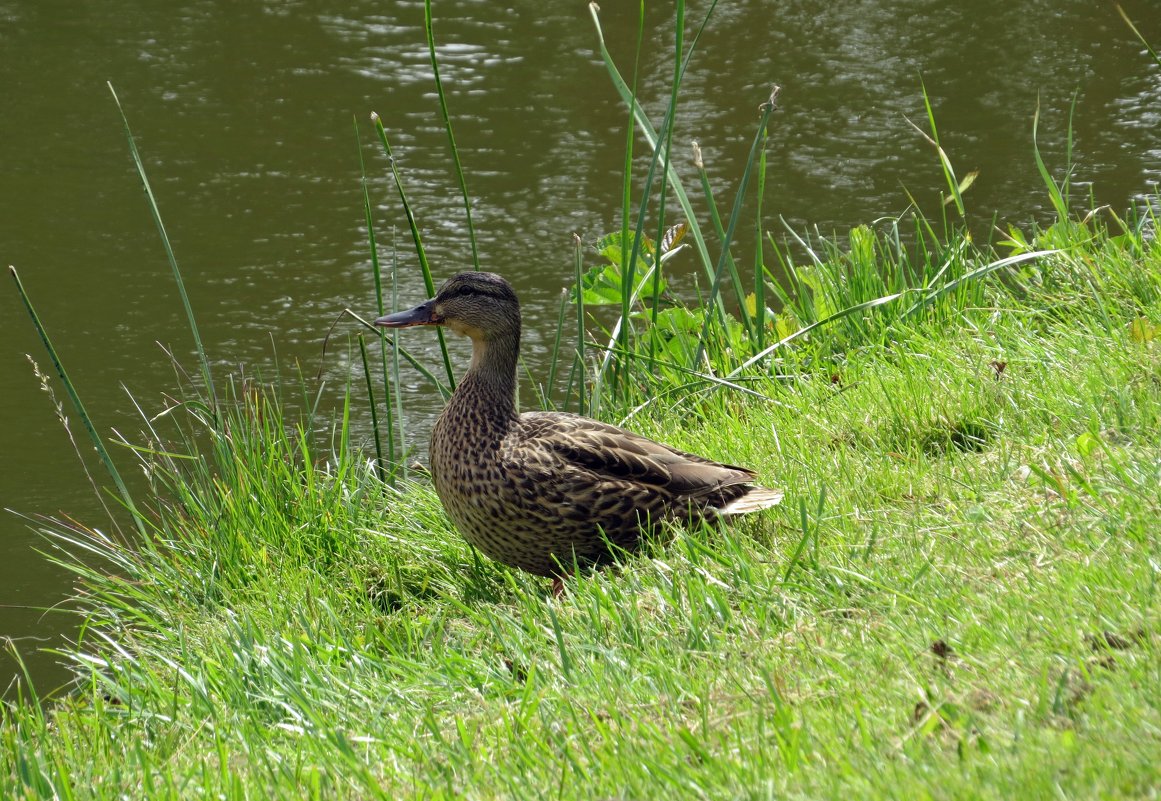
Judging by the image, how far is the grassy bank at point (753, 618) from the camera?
2379mm

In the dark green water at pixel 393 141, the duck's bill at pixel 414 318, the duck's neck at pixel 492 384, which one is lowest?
the dark green water at pixel 393 141

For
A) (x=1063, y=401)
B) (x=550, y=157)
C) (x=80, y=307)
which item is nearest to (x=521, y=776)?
(x=1063, y=401)

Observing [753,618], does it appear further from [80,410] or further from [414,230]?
[80,410]

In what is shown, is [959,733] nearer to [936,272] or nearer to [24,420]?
[936,272]

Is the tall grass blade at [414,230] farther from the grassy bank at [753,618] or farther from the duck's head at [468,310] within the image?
the grassy bank at [753,618]

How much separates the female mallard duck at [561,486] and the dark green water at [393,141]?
7.38 feet

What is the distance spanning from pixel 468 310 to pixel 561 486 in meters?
0.85

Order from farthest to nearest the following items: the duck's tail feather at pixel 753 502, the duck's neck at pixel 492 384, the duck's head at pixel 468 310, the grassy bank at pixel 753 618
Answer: the duck's head at pixel 468 310
the duck's neck at pixel 492 384
the duck's tail feather at pixel 753 502
the grassy bank at pixel 753 618

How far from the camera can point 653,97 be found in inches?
374

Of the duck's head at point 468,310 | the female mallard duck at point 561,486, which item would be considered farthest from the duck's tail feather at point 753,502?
the duck's head at point 468,310

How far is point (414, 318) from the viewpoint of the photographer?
14.8 ft

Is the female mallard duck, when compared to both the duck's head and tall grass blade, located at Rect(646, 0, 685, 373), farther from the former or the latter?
tall grass blade, located at Rect(646, 0, 685, 373)

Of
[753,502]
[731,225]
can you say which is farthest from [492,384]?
[731,225]

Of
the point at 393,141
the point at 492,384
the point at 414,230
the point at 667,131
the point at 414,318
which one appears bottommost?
the point at 393,141
